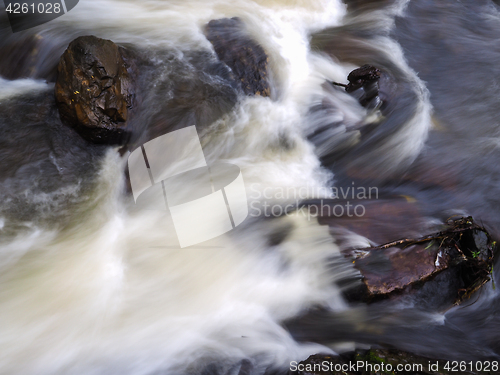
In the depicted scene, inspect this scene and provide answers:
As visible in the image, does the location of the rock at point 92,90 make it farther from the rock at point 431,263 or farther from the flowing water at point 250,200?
the rock at point 431,263

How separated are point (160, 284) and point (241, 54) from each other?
2911 millimetres

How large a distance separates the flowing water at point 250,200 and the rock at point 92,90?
0.19 meters

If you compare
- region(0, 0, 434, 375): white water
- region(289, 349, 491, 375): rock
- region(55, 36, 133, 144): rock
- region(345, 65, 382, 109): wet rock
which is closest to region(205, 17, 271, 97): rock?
region(0, 0, 434, 375): white water

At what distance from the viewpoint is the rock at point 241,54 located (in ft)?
15.4

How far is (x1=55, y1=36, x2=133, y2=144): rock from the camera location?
152 inches

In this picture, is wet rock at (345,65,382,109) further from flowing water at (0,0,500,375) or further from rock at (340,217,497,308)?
rock at (340,217,497,308)

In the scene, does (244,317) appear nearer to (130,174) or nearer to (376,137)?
(130,174)

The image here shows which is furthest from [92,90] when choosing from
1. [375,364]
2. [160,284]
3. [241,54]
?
[375,364]

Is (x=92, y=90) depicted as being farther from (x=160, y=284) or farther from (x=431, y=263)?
(x=431, y=263)

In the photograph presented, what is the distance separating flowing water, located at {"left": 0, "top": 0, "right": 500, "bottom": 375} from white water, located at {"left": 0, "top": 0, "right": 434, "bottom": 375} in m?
0.01

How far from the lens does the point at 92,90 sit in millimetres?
3840

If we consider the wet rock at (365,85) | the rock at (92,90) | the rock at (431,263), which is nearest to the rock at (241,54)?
the wet rock at (365,85)

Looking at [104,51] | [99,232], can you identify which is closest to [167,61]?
[104,51]

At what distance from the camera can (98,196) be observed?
153 inches
